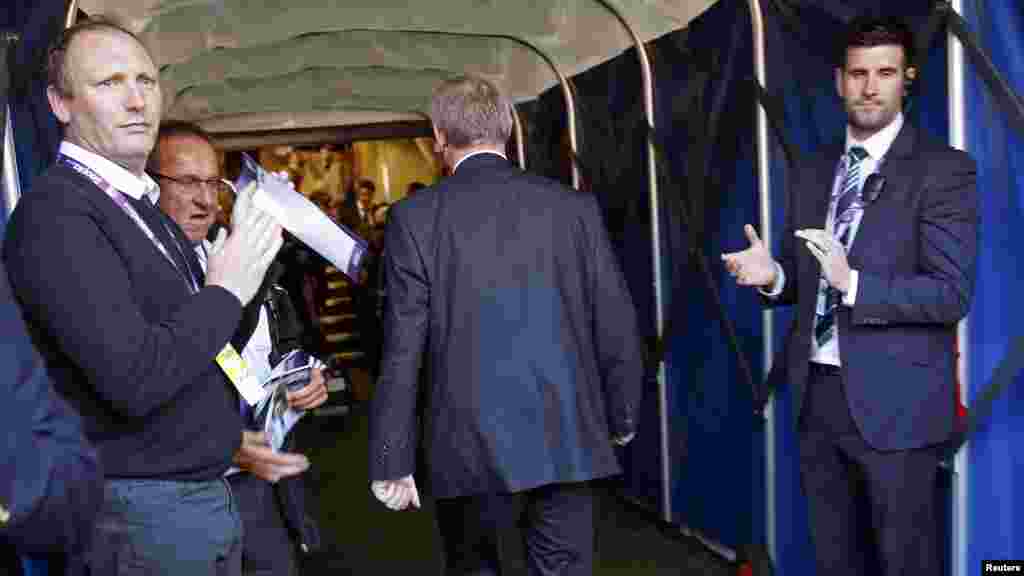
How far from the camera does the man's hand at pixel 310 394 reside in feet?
8.39

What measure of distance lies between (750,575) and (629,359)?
1269mm

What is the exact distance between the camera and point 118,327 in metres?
1.59

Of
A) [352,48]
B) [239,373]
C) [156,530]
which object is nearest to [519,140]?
[352,48]

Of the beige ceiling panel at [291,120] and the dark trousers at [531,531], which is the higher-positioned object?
the beige ceiling panel at [291,120]

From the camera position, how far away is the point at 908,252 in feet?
8.45

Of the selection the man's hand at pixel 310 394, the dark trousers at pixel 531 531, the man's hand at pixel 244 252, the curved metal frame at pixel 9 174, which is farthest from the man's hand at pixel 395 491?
the curved metal frame at pixel 9 174

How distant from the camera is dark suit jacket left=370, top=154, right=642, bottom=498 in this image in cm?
270

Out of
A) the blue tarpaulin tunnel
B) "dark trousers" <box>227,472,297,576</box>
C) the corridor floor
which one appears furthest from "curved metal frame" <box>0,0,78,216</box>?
the corridor floor

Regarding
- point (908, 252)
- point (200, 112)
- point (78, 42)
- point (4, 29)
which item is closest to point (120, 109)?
point (78, 42)

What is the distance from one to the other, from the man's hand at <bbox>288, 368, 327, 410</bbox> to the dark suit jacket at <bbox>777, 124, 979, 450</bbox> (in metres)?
1.42

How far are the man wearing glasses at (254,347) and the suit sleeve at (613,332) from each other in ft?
2.68

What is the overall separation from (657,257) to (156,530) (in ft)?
10.4

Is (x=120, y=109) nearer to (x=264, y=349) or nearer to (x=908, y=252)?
(x=264, y=349)

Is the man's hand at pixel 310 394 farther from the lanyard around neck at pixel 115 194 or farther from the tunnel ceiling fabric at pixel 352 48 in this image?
the tunnel ceiling fabric at pixel 352 48
